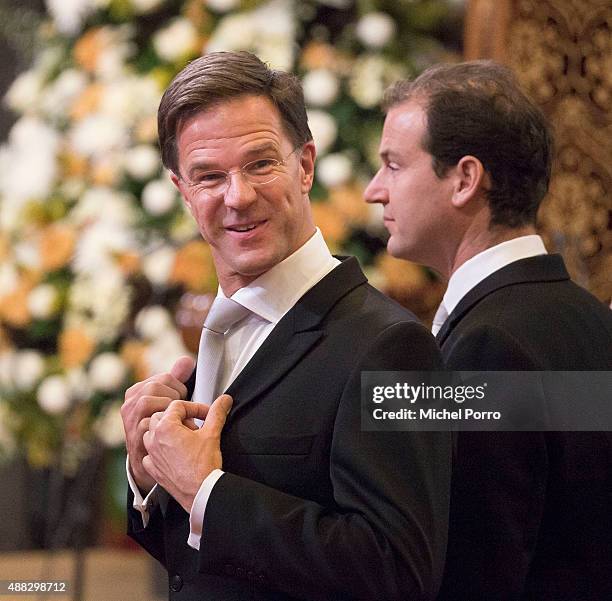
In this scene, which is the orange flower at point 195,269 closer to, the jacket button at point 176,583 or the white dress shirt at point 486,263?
the white dress shirt at point 486,263

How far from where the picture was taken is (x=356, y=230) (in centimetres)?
373

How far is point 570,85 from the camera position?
140 inches

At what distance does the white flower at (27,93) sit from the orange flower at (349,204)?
4.27 feet

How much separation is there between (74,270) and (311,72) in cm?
107

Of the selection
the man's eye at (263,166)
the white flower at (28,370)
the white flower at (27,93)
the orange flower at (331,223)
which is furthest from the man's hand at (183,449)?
the white flower at (27,93)

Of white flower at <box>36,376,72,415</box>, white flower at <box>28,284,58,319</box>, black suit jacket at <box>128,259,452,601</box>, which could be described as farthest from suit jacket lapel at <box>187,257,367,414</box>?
white flower at <box>28,284,58,319</box>

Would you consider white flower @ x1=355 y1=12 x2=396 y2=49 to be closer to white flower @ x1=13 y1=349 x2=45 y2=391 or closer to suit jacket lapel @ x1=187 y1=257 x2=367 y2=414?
white flower @ x1=13 y1=349 x2=45 y2=391

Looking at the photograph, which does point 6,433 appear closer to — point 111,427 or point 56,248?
point 111,427

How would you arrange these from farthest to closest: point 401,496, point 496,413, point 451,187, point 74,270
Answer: point 74,270, point 451,187, point 496,413, point 401,496

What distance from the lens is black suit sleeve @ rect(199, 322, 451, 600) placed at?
1.48 metres

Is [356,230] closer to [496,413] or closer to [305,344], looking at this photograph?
[496,413]

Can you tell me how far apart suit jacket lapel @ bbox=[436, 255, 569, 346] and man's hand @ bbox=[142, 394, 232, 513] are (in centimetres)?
55

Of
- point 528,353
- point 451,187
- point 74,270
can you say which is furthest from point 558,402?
point 74,270

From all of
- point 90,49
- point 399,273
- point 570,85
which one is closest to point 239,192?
point 399,273
